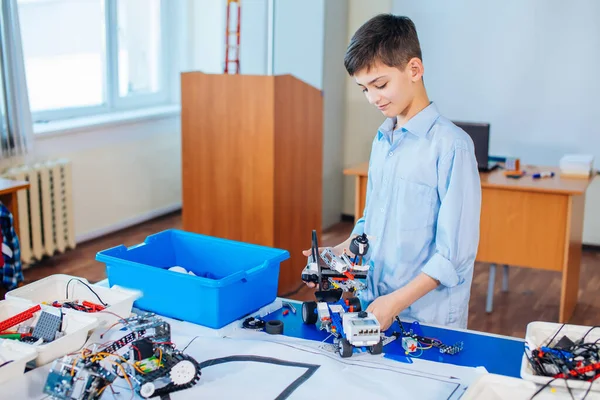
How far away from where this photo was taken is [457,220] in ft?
4.79

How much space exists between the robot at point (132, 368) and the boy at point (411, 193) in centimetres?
43

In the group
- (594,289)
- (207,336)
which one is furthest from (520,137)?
(207,336)

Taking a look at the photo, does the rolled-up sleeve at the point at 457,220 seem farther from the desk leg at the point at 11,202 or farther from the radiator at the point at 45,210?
the radiator at the point at 45,210

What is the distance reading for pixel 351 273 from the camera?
148 centimetres

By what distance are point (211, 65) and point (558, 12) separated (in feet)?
8.65

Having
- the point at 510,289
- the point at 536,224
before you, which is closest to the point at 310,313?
the point at 536,224

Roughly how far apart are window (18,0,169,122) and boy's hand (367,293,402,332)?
347 centimetres

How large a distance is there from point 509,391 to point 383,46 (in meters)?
0.74

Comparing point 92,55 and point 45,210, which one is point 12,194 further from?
point 92,55

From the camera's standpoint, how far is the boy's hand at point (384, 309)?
1423mm

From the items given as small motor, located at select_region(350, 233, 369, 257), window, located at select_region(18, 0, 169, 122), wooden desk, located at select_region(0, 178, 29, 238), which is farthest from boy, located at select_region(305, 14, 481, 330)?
window, located at select_region(18, 0, 169, 122)

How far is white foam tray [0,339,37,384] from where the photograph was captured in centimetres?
121

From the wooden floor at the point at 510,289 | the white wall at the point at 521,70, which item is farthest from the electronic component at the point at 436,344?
the white wall at the point at 521,70

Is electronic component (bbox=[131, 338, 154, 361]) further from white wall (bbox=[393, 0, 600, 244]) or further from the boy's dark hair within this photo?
white wall (bbox=[393, 0, 600, 244])
